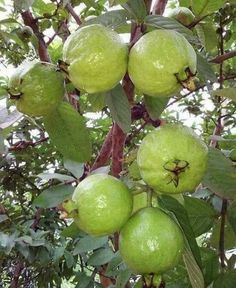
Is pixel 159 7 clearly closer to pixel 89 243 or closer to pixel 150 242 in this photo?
pixel 150 242

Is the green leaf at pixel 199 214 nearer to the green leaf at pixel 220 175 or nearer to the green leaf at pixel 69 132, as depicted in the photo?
the green leaf at pixel 220 175

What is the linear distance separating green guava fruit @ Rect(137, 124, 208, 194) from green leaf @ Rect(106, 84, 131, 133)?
105 millimetres

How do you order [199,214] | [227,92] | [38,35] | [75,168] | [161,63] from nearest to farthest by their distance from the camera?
[161,63], [227,92], [199,214], [75,168], [38,35]

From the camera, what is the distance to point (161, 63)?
0.71 meters

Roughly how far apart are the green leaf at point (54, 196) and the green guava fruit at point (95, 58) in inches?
24.5

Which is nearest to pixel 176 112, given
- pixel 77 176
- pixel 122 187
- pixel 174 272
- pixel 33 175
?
pixel 33 175

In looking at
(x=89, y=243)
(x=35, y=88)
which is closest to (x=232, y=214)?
(x=35, y=88)

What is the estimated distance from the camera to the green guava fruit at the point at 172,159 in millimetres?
710

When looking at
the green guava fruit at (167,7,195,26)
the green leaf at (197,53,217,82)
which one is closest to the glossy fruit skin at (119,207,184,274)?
the green leaf at (197,53,217,82)

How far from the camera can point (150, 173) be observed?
2.36 feet

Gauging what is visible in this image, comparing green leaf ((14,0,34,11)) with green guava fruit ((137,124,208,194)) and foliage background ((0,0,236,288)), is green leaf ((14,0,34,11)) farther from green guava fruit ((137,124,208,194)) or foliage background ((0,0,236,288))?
green guava fruit ((137,124,208,194))

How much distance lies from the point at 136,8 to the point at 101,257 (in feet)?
3.50

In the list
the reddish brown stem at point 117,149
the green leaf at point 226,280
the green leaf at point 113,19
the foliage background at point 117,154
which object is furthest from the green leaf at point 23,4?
the green leaf at point 226,280

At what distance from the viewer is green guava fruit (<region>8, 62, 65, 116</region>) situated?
77 cm
